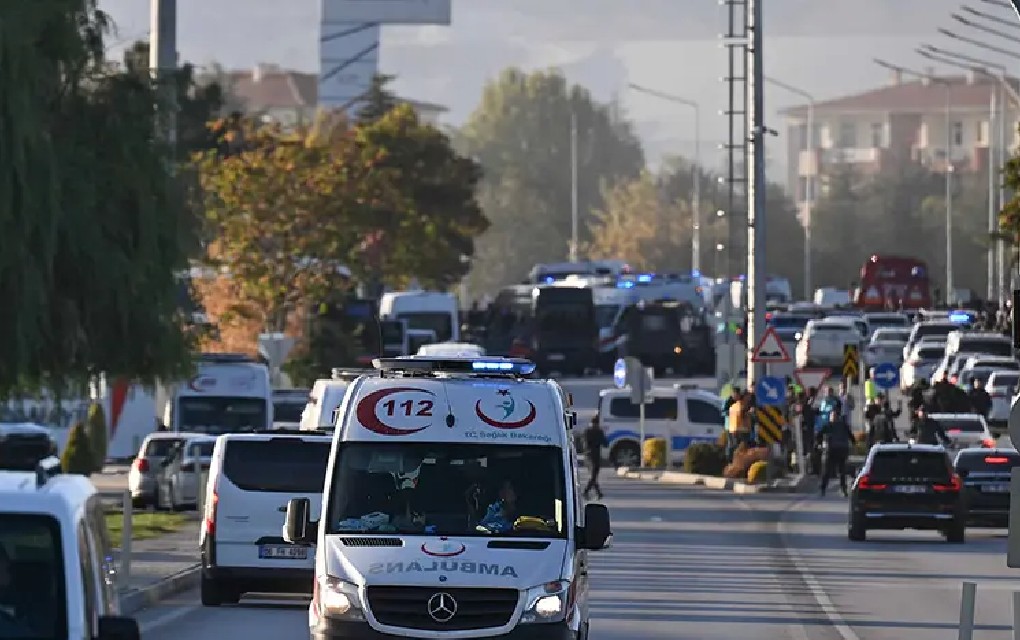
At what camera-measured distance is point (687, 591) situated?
26.3 m

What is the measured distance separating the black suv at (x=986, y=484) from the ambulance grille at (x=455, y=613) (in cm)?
2345

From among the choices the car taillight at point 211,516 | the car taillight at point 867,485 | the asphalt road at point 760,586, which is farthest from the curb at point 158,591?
the car taillight at point 867,485

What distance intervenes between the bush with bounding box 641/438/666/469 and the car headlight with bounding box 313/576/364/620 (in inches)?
1548

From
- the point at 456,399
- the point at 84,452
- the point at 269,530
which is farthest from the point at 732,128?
the point at 456,399

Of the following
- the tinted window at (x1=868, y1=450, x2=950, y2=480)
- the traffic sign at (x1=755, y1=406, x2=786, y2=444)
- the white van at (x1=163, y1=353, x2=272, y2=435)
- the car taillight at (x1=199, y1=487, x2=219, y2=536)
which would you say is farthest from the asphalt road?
the white van at (x1=163, y1=353, x2=272, y2=435)

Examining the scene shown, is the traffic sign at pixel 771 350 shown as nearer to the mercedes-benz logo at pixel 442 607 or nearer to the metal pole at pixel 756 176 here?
the metal pole at pixel 756 176

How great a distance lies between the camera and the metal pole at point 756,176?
4984cm

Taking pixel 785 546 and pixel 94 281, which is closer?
pixel 94 281

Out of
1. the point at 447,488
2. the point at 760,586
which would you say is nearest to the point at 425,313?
the point at 760,586

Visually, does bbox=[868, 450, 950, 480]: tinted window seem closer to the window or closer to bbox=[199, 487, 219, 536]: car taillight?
bbox=[199, 487, 219, 536]: car taillight

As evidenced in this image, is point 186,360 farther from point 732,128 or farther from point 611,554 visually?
point 732,128

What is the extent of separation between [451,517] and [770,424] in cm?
3211

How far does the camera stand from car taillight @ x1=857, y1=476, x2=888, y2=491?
3472cm

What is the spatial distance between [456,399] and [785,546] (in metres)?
18.3
